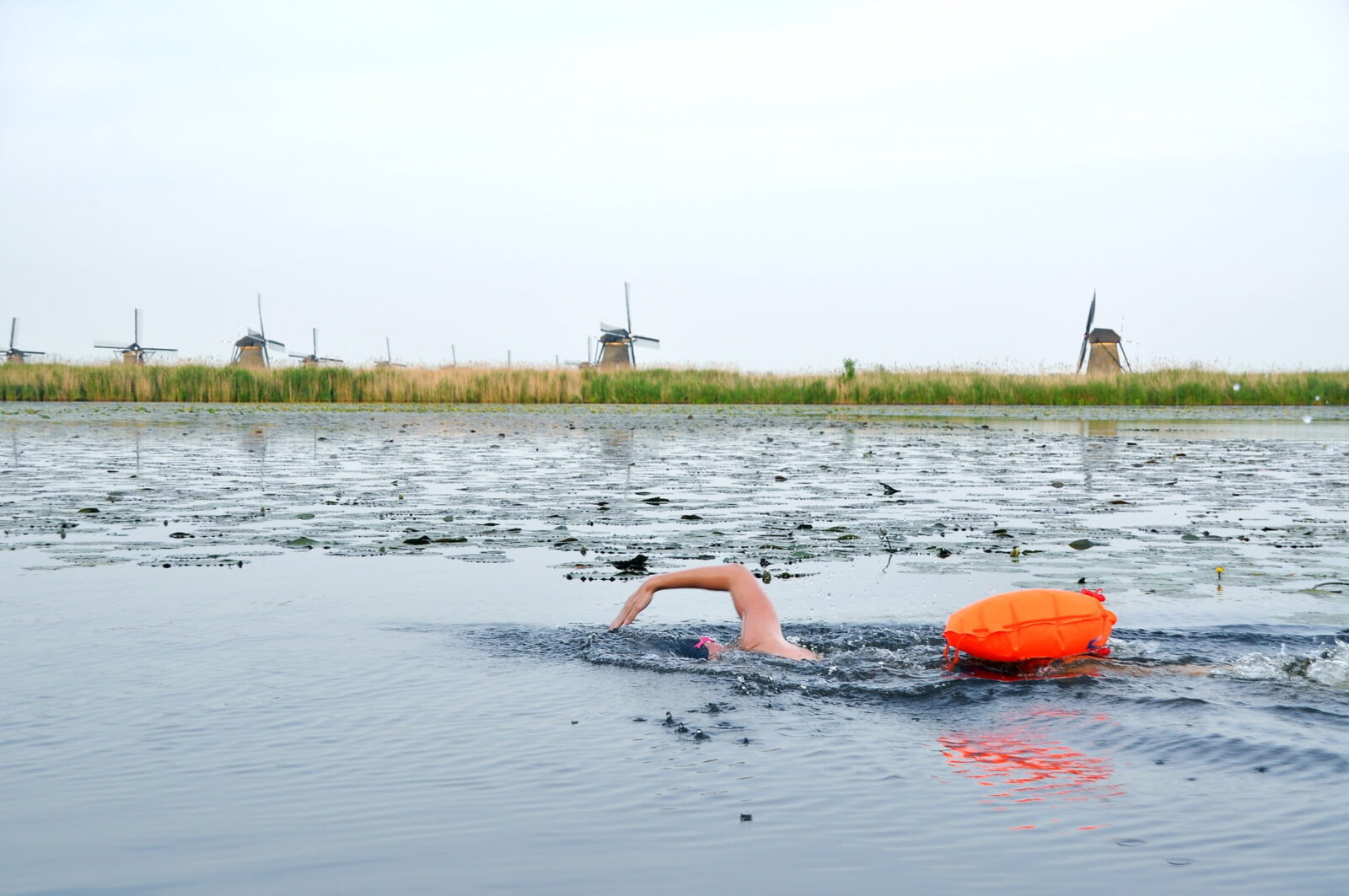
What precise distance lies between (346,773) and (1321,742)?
3.82 metres

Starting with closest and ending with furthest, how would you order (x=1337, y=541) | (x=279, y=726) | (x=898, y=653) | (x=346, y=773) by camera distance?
1. (x=346, y=773)
2. (x=279, y=726)
3. (x=898, y=653)
4. (x=1337, y=541)

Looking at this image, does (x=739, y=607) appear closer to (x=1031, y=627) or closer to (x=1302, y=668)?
(x=1031, y=627)

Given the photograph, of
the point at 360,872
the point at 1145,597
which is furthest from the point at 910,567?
the point at 360,872

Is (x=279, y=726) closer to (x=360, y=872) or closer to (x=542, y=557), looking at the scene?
(x=360, y=872)

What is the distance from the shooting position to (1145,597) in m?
8.54

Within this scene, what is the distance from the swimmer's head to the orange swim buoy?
1.18 m

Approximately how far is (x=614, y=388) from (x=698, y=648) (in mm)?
38311

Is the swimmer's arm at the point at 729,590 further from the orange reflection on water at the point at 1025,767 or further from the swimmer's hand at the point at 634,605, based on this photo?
the orange reflection on water at the point at 1025,767

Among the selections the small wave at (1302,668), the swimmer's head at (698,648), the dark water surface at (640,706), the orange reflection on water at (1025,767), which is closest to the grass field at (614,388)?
the dark water surface at (640,706)

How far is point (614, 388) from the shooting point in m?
45.1

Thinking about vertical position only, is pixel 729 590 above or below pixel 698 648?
above

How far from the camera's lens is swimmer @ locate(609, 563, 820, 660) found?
6.77 meters

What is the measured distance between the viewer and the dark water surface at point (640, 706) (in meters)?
3.94

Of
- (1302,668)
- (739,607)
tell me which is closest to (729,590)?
(739,607)
